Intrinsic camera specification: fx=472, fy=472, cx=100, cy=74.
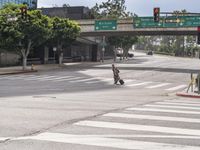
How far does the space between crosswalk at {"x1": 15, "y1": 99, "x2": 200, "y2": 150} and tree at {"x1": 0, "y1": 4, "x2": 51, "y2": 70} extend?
37.1m

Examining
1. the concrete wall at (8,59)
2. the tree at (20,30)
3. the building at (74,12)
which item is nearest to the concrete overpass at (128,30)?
the concrete wall at (8,59)

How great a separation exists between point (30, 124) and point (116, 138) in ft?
9.33

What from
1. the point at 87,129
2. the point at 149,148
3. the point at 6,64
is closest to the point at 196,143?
the point at 149,148

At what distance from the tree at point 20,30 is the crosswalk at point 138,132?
37146 millimetres

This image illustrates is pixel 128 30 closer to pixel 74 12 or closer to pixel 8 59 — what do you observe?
pixel 8 59

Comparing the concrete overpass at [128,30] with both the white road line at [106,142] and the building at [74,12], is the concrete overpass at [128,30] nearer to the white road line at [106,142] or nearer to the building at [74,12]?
the building at [74,12]

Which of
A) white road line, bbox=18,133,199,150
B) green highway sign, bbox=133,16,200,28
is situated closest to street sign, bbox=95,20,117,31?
green highway sign, bbox=133,16,200,28

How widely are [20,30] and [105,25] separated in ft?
57.9

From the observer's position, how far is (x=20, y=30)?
51.3m

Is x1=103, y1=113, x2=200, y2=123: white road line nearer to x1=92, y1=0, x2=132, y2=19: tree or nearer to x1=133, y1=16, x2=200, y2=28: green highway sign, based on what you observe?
x1=133, y1=16, x2=200, y2=28: green highway sign

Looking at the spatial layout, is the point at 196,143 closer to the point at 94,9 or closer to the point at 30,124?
the point at 30,124

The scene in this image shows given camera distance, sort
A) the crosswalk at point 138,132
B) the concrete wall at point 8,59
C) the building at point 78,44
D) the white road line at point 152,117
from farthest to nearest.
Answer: the building at point 78,44
the concrete wall at point 8,59
the white road line at point 152,117
the crosswalk at point 138,132

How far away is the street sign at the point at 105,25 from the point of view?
6562 cm

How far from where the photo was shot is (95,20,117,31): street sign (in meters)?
65.6
